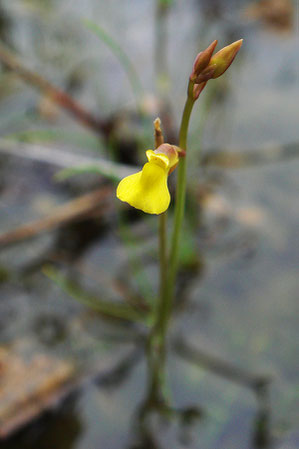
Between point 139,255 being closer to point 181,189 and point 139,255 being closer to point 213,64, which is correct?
point 181,189

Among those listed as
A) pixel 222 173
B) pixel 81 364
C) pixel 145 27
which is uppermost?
pixel 145 27

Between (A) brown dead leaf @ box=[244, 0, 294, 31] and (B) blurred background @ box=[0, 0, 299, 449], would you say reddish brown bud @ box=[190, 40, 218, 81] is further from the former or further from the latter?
(A) brown dead leaf @ box=[244, 0, 294, 31]

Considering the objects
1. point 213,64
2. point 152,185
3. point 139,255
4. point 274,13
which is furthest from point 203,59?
point 274,13

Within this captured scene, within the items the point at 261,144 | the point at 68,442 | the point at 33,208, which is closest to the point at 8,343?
the point at 68,442

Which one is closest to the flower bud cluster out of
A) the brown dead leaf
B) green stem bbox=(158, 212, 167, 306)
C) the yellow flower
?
the yellow flower

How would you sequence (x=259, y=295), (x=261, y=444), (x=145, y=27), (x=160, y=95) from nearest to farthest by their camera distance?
(x=261, y=444)
(x=259, y=295)
(x=160, y=95)
(x=145, y=27)

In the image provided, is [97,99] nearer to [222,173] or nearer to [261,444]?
[222,173]
